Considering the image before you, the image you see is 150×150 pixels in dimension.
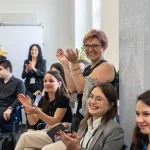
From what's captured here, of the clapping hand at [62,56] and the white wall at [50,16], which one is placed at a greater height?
the white wall at [50,16]

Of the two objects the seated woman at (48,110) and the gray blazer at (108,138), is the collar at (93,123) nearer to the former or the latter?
the gray blazer at (108,138)

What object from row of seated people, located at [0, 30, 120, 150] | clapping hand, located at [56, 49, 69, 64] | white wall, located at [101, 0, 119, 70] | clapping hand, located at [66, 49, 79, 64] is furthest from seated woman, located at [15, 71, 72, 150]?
white wall, located at [101, 0, 119, 70]

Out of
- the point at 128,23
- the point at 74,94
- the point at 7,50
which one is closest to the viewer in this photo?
the point at 128,23

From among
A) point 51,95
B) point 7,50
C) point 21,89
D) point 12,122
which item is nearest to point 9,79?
point 21,89

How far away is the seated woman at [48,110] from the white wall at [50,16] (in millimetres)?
2985

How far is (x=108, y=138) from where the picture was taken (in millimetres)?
1883

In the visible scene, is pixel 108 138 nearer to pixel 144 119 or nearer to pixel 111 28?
pixel 144 119

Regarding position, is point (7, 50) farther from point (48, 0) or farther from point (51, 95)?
point (51, 95)

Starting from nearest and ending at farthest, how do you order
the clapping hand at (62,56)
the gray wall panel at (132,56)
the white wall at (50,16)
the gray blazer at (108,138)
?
the gray wall panel at (132,56) < the gray blazer at (108,138) < the clapping hand at (62,56) < the white wall at (50,16)

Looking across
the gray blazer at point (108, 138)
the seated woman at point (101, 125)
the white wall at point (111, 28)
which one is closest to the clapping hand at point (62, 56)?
the seated woman at point (101, 125)

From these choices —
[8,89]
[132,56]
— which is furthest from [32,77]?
[132,56]

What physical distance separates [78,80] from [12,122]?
82.4 inches

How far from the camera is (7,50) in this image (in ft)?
19.0

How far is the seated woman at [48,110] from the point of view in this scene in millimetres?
2652
